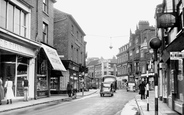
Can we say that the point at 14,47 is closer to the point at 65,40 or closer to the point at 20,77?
the point at 20,77

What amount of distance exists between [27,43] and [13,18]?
2217mm

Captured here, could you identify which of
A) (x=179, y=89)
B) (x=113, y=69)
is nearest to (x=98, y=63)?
(x=113, y=69)

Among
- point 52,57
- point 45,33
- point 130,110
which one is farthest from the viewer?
point 45,33

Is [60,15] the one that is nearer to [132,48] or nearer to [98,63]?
[132,48]

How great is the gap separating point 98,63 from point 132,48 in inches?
1621

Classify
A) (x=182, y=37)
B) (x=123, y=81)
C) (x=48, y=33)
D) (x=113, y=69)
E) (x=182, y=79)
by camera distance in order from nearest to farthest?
(x=182, y=37)
(x=182, y=79)
(x=48, y=33)
(x=123, y=81)
(x=113, y=69)

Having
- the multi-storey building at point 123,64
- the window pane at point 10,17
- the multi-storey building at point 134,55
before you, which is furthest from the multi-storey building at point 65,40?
the multi-storey building at point 123,64

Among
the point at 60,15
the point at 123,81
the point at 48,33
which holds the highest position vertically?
the point at 60,15

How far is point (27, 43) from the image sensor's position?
19250 mm

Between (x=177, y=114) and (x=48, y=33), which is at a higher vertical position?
(x=48, y=33)

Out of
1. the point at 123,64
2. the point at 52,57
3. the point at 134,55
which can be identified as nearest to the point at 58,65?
the point at 52,57

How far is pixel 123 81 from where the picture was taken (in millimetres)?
81688

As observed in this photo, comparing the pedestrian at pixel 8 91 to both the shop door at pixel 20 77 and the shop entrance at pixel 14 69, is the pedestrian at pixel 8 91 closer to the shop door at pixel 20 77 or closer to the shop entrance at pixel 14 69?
the shop entrance at pixel 14 69

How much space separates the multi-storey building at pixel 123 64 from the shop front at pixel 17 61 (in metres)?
58.5
